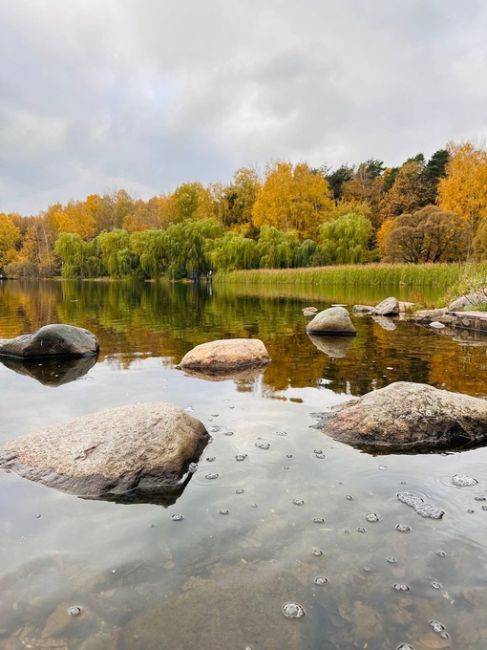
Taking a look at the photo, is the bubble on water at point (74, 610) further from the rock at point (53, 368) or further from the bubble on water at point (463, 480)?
the rock at point (53, 368)

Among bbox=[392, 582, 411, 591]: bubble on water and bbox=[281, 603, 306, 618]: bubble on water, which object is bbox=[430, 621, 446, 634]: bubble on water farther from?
bbox=[281, 603, 306, 618]: bubble on water

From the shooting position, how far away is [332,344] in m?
10.7

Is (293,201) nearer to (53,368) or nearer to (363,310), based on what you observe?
(363,310)

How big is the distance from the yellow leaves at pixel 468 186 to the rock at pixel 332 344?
108 ft

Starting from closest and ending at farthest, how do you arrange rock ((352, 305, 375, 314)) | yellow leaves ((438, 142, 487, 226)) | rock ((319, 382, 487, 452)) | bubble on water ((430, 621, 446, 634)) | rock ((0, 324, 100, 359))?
bubble on water ((430, 621, 446, 634)) → rock ((319, 382, 487, 452)) → rock ((0, 324, 100, 359)) → rock ((352, 305, 375, 314)) → yellow leaves ((438, 142, 487, 226))

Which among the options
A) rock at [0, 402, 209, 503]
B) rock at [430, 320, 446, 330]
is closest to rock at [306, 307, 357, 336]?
rock at [430, 320, 446, 330]

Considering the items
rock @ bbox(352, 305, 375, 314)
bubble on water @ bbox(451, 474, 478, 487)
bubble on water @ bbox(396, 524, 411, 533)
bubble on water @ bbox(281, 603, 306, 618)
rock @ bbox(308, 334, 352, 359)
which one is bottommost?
rock @ bbox(352, 305, 375, 314)

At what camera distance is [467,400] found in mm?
5164

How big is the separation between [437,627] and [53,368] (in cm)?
783

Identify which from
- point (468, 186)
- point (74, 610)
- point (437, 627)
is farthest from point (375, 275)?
point (74, 610)

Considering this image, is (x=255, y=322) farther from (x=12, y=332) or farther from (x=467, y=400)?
(x=467, y=400)

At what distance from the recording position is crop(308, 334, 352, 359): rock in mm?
9648

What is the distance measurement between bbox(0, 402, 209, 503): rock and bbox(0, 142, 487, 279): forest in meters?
28.4

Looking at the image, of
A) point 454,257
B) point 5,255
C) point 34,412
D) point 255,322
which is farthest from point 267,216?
point 5,255
